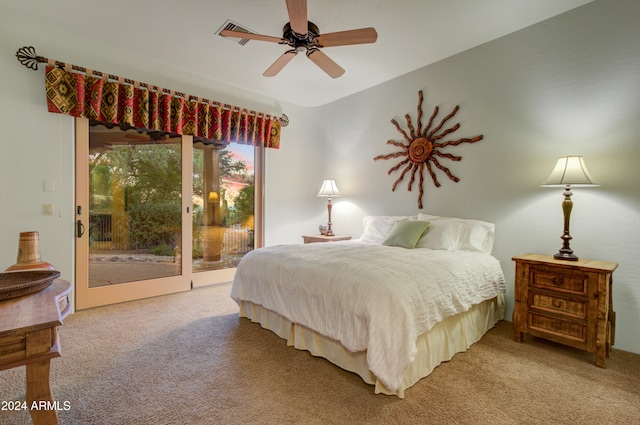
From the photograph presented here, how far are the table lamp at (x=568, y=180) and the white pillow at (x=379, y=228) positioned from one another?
143cm

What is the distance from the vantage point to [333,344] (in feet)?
6.53

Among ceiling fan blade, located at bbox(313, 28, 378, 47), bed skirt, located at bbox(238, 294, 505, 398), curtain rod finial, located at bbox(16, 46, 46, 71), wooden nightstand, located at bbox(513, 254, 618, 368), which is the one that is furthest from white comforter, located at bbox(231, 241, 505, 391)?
curtain rod finial, located at bbox(16, 46, 46, 71)

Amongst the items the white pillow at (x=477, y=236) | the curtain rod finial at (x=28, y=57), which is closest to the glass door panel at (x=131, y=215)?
the curtain rod finial at (x=28, y=57)

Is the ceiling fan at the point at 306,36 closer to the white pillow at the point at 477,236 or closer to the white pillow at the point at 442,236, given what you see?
the white pillow at the point at 442,236

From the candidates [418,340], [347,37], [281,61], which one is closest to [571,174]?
[418,340]

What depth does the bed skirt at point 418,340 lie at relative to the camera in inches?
70.7

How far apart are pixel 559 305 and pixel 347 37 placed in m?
2.60

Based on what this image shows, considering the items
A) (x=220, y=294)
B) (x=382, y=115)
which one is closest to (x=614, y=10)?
(x=382, y=115)

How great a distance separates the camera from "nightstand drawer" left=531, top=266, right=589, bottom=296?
210 cm

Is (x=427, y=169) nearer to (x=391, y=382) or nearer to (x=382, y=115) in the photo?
(x=382, y=115)

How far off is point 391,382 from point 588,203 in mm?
2283

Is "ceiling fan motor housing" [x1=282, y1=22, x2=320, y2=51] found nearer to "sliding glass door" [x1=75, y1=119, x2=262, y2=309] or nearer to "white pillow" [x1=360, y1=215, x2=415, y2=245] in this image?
"sliding glass door" [x1=75, y1=119, x2=262, y2=309]

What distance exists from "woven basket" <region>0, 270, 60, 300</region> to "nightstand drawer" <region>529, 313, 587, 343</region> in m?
3.16

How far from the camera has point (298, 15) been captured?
2049 mm
